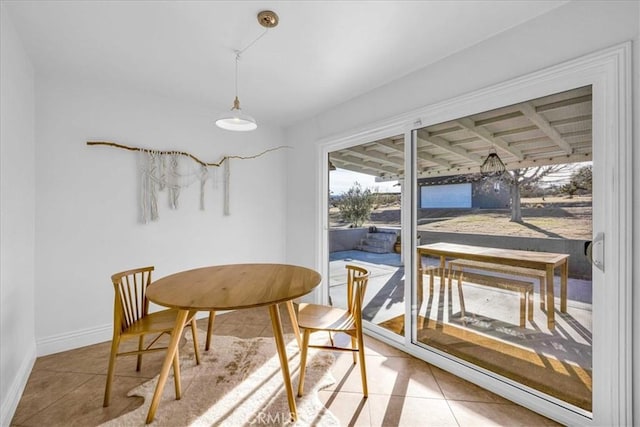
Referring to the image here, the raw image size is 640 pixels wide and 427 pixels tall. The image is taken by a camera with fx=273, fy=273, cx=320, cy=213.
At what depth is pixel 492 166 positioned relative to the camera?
1.94m

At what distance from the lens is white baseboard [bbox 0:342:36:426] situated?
1585 mm

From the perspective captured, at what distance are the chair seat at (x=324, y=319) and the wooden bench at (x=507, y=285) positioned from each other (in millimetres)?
917

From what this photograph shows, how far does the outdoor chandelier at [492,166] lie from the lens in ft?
6.24

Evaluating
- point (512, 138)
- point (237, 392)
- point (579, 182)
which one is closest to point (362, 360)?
point (237, 392)

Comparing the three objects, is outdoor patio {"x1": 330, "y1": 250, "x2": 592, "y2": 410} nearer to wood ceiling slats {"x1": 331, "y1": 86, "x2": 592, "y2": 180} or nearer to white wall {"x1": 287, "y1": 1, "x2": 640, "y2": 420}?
white wall {"x1": 287, "y1": 1, "x2": 640, "y2": 420}

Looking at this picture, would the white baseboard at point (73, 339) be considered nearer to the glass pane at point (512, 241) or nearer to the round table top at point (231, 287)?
the round table top at point (231, 287)

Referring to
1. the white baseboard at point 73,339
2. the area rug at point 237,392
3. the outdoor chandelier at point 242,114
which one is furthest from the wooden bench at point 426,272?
the white baseboard at point 73,339

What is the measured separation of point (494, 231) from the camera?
193cm

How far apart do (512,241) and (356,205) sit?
60.3 inches

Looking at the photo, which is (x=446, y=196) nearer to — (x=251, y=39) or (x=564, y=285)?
(x=564, y=285)

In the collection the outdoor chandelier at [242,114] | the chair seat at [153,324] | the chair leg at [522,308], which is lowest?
the chair seat at [153,324]

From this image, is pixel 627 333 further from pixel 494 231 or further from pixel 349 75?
pixel 349 75

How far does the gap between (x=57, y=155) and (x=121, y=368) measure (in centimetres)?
191

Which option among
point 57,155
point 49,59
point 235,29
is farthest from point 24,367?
point 235,29
